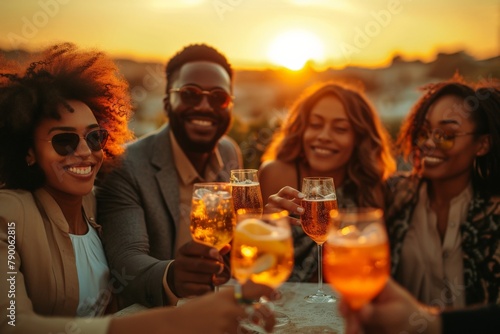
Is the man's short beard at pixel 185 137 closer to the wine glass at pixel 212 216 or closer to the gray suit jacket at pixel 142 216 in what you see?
the gray suit jacket at pixel 142 216

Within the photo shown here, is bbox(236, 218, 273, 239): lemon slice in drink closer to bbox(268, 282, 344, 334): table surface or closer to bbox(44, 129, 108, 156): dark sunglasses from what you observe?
bbox(268, 282, 344, 334): table surface

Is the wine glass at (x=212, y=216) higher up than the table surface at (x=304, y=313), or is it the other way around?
the wine glass at (x=212, y=216)

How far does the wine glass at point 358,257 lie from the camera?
1.65 meters

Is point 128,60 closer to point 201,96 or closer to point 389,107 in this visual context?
point 389,107

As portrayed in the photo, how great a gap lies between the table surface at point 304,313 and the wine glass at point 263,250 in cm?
79

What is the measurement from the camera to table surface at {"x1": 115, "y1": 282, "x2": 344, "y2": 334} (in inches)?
102

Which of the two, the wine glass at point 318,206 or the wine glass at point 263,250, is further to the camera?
the wine glass at point 318,206

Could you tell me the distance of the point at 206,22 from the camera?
7832 millimetres

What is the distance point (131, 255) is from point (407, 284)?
2.20 m

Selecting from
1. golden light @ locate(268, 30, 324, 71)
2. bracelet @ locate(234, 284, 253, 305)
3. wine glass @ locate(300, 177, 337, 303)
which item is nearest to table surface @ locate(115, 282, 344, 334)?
wine glass @ locate(300, 177, 337, 303)

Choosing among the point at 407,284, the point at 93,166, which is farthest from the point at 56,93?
the point at 407,284

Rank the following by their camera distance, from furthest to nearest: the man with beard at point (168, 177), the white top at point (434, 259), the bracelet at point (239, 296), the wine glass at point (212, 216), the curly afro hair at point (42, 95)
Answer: the white top at point (434, 259), the man with beard at point (168, 177), the curly afro hair at point (42, 95), the wine glass at point (212, 216), the bracelet at point (239, 296)

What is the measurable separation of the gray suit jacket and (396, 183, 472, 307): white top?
161cm

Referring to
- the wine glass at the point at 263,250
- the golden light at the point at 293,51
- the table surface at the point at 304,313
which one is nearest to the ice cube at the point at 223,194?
the wine glass at the point at 263,250
